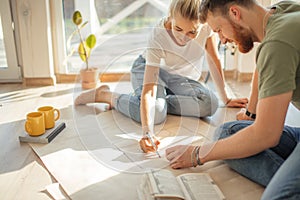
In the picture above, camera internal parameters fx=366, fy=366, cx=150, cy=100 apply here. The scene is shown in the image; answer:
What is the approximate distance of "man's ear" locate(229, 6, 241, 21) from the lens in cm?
92

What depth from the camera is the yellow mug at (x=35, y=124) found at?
1.44 metres

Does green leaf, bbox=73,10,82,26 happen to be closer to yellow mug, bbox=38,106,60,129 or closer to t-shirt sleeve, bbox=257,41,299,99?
yellow mug, bbox=38,106,60,129

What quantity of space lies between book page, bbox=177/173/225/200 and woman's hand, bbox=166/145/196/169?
0.17 feet

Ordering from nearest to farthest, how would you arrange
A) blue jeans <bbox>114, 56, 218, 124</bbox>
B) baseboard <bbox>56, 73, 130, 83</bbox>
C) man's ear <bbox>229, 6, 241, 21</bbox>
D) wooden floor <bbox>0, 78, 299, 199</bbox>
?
man's ear <bbox>229, 6, 241, 21</bbox> < wooden floor <bbox>0, 78, 299, 199</bbox> < blue jeans <bbox>114, 56, 218, 124</bbox> < baseboard <bbox>56, 73, 130, 83</bbox>

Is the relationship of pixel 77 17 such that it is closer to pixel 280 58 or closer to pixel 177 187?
pixel 177 187

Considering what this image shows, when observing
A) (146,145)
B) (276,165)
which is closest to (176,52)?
(146,145)

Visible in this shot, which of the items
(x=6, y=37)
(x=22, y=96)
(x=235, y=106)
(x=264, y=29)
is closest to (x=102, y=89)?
(x=22, y=96)

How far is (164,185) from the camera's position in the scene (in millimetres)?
1054

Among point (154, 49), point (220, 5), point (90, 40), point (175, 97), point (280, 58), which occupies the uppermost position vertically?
point (220, 5)

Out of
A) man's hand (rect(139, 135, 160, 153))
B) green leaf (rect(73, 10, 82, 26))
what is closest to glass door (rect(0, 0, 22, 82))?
green leaf (rect(73, 10, 82, 26))

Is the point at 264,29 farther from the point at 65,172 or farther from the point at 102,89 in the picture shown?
the point at 102,89

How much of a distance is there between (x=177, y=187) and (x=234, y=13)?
510mm

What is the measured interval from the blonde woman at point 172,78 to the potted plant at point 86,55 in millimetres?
245

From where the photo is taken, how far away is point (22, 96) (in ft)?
6.75
